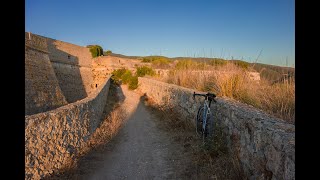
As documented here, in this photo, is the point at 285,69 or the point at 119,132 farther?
the point at 119,132

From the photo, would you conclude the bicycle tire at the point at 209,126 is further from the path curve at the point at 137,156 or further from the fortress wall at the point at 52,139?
the fortress wall at the point at 52,139

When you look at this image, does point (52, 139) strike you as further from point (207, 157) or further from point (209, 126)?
point (209, 126)

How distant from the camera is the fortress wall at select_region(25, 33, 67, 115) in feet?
45.0

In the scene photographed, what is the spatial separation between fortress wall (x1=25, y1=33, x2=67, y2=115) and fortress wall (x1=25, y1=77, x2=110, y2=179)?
26.9ft

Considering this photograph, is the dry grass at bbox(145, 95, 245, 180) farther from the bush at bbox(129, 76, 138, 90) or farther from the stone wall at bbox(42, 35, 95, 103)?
the stone wall at bbox(42, 35, 95, 103)

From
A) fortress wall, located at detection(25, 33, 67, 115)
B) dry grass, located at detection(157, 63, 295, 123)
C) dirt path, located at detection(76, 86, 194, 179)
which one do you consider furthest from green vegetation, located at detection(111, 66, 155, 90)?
dirt path, located at detection(76, 86, 194, 179)
